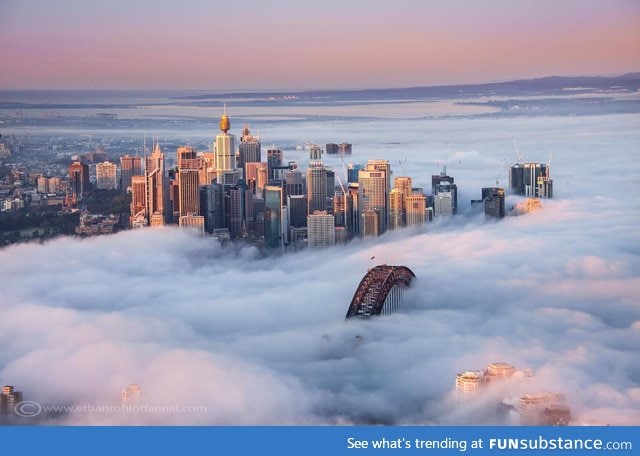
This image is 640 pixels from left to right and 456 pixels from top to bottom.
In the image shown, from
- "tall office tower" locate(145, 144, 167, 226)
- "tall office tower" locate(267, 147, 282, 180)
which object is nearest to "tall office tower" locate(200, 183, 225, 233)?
"tall office tower" locate(145, 144, 167, 226)

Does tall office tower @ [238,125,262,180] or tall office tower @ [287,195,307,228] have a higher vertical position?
tall office tower @ [238,125,262,180]

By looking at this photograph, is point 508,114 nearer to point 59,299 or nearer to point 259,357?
point 259,357

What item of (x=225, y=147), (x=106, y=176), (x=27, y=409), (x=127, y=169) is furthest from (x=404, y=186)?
(x=27, y=409)

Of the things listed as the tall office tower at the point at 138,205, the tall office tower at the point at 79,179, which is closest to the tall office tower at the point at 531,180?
the tall office tower at the point at 138,205

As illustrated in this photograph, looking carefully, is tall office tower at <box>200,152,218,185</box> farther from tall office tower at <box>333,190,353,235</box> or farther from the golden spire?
tall office tower at <box>333,190,353,235</box>

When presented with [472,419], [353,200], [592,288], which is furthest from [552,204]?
[472,419]
